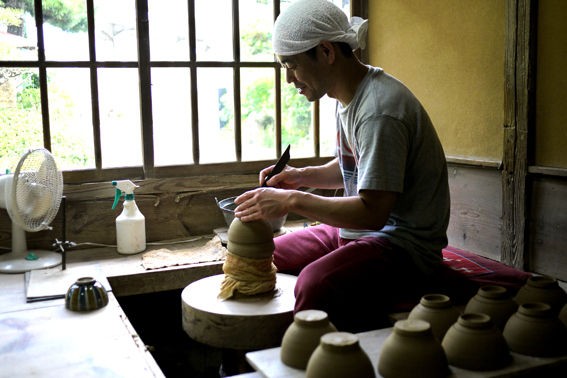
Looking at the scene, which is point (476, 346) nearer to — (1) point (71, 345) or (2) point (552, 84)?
(1) point (71, 345)

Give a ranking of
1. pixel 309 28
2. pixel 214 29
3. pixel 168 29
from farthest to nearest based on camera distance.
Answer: pixel 214 29 < pixel 168 29 < pixel 309 28

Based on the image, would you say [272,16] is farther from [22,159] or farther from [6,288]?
[6,288]

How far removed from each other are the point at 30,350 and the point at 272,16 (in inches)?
101

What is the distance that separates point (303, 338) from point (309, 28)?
130 centimetres

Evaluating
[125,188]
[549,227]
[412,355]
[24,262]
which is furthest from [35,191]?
[549,227]

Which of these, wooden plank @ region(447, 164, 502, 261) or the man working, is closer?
the man working

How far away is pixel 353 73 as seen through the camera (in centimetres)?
271

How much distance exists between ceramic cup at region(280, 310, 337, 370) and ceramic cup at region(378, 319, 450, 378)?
0.72ft

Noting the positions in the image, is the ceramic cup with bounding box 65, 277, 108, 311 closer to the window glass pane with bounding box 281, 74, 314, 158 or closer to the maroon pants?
the maroon pants

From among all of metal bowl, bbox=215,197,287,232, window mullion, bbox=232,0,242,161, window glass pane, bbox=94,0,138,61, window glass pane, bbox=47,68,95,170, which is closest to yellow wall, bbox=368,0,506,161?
window mullion, bbox=232,0,242,161

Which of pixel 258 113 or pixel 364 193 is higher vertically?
pixel 258 113

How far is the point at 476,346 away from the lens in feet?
6.34

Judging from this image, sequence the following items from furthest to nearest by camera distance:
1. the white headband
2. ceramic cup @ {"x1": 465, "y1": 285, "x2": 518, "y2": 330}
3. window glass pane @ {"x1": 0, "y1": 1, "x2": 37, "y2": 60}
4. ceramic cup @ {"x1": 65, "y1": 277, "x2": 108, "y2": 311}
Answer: window glass pane @ {"x1": 0, "y1": 1, "x2": 37, "y2": 60} < ceramic cup @ {"x1": 65, "y1": 277, "x2": 108, "y2": 311} < the white headband < ceramic cup @ {"x1": 465, "y1": 285, "x2": 518, "y2": 330}

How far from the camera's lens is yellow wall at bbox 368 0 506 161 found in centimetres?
328
